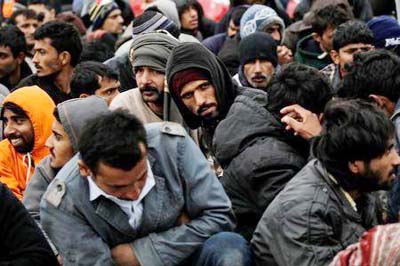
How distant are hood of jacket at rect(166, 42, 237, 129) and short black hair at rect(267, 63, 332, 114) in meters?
0.48

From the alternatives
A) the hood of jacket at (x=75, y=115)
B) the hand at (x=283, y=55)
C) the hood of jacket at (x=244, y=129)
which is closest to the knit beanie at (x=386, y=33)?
the hand at (x=283, y=55)

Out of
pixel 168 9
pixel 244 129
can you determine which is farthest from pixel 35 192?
pixel 168 9

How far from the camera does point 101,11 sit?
11836mm

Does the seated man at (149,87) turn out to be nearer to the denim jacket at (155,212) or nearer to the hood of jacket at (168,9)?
the denim jacket at (155,212)

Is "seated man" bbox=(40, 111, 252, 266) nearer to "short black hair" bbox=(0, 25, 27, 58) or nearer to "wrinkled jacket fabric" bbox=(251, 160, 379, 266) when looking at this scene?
"wrinkled jacket fabric" bbox=(251, 160, 379, 266)

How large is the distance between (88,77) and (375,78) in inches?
94.6

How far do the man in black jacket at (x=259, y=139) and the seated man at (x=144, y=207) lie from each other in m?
0.22

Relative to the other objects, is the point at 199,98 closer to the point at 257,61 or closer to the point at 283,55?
the point at 257,61

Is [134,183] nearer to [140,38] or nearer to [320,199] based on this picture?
[320,199]

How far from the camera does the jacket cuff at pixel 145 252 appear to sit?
5.47 metres

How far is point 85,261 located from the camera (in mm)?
5391

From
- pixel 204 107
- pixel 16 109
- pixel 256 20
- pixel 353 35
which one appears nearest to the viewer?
pixel 204 107

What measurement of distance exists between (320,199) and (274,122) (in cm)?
90

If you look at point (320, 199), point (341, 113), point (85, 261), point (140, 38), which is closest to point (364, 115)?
point (341, 113)
